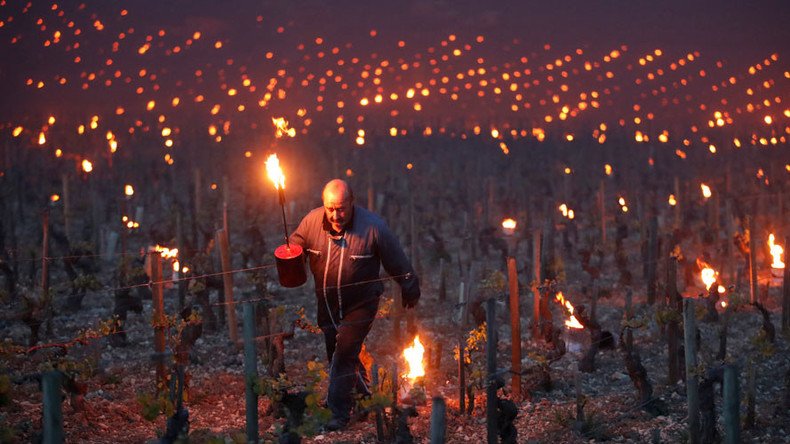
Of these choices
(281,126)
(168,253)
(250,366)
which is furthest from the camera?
(168,253)

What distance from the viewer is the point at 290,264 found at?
269 inches

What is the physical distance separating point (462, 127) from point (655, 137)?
17639mm

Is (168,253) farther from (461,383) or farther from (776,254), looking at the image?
(776,254)

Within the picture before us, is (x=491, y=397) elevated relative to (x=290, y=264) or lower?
lower

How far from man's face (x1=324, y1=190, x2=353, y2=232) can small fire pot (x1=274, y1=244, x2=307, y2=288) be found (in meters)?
0.42

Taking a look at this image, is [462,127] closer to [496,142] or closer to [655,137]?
[496,142]

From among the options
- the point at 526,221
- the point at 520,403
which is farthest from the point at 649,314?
the point at 526,221

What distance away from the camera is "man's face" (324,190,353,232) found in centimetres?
684

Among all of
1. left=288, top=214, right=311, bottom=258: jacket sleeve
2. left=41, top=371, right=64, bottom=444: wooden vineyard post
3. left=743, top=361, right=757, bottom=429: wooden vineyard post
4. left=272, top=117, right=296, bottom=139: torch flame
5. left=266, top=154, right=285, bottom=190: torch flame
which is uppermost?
left=272, top=117, right=296, bottom=139: torch flame

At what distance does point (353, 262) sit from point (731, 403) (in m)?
3.51

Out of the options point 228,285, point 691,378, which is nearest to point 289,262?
point 691,378

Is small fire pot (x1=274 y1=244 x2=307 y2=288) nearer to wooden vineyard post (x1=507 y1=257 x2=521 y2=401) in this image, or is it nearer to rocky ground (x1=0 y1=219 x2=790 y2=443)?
rocky ground (x1=0 y1=219 x2=790 y2=443)

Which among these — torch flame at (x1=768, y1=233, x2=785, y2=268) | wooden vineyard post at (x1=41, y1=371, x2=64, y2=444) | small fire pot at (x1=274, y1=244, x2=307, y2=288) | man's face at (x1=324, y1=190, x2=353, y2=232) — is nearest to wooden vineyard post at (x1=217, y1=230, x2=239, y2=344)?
small fire pot at (x1=274, y1=244, x2=307, y2=288)

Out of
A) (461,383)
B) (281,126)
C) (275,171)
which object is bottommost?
(461,383)
